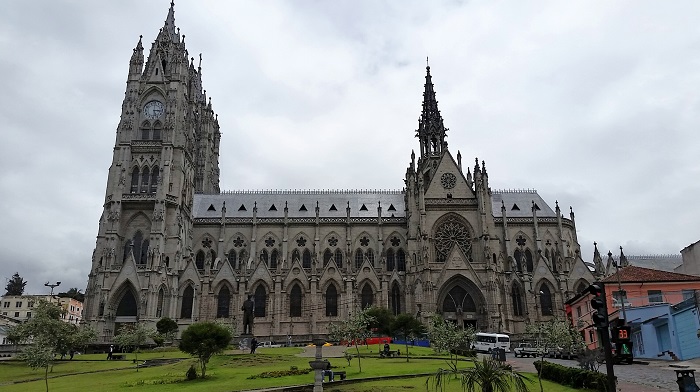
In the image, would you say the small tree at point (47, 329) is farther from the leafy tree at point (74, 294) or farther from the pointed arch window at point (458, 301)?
the leafy tree at point (74, 294)

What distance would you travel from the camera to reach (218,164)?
3777 inches

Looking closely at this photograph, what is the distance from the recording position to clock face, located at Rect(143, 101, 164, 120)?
6938 cm

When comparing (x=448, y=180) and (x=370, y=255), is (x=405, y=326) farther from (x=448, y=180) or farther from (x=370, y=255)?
(x=448, y=180)

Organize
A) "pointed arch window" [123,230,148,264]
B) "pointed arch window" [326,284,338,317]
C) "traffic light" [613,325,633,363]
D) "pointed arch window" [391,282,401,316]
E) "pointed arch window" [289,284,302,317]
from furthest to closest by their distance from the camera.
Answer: "pointed arch window" [289,284,302,317] → "pointed arch window" [326,284,338,317] → "pointed arch window" [391,282,401,316] → "pointed arch window" [123,230,148,264] → "traffic light" [613,325,633,363]

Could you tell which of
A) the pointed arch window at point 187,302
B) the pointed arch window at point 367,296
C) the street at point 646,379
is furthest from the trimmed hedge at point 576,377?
the pointed arch window at point 187,302

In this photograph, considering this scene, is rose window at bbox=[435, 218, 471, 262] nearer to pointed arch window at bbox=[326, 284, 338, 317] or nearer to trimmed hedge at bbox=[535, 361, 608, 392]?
pointed arch window at bbox=[326, 284, 338, 317]

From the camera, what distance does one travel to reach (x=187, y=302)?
6344 cm

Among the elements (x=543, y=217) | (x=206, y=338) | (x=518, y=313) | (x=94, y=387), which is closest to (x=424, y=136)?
(x=543, y=217)

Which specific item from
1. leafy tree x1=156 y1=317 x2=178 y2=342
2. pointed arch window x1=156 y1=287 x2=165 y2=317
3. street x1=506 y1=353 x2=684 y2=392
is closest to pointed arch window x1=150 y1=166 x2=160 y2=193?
pointed arch window x1=156 y1=287 x2=165 y2=317

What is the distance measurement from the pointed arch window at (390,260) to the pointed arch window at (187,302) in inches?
983

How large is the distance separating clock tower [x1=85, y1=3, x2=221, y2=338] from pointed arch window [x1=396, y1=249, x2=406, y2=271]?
27.0 m

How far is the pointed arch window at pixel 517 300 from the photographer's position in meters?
62.3

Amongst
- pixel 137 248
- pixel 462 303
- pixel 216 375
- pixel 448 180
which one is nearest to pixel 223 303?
pixel 137 248

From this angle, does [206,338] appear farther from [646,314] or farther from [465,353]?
[646,314]
